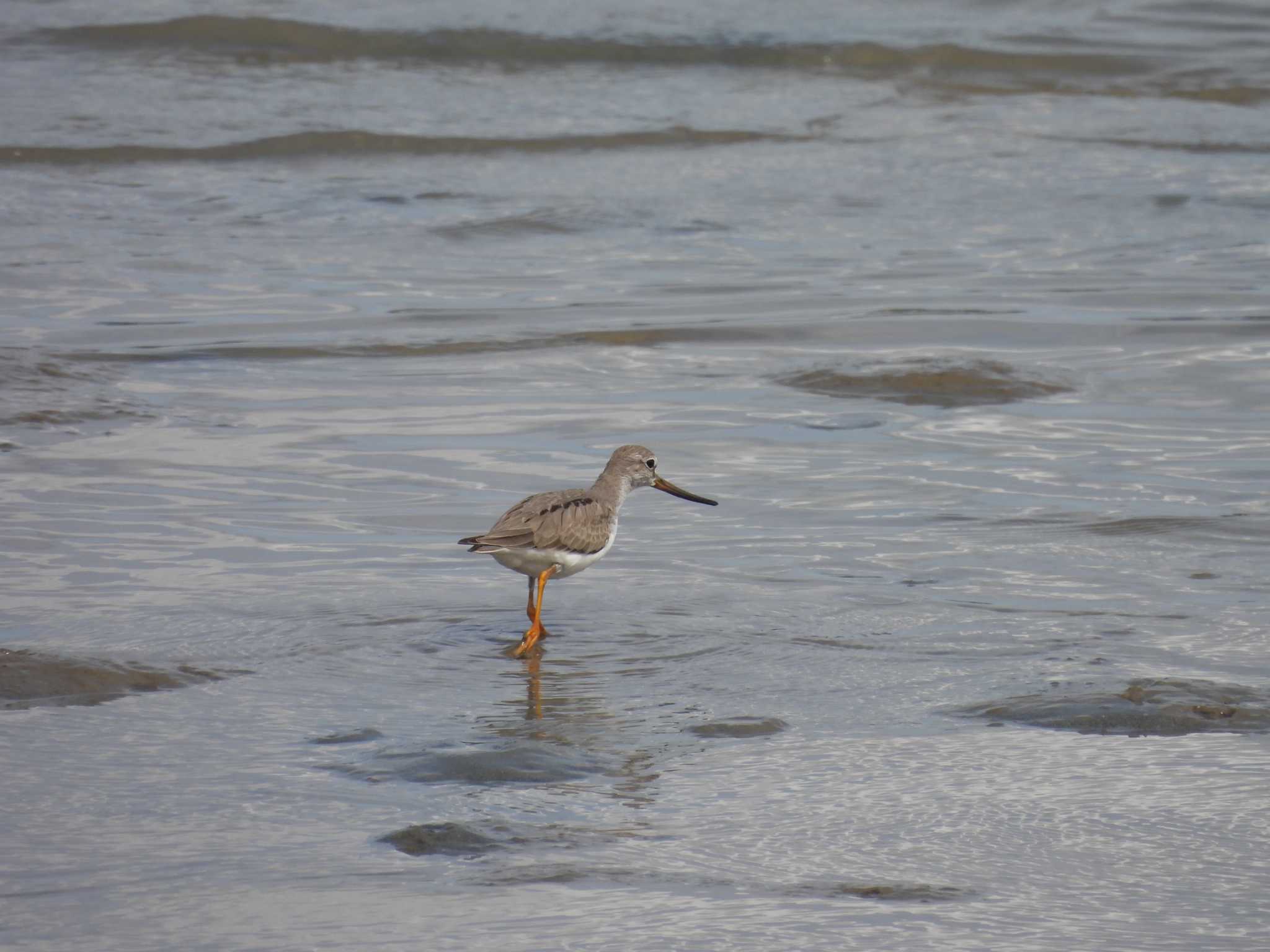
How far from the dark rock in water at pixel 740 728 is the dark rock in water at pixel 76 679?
1353 mm

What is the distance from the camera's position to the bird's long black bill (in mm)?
6711

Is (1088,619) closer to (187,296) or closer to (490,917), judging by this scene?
(490,917)

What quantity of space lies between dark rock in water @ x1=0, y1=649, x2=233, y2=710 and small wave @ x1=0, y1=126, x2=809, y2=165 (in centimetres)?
1123

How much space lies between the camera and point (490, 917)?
3562 mm

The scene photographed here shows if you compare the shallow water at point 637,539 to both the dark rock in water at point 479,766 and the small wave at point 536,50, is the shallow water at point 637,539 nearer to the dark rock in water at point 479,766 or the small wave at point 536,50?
the dark rock in water at point 479,766

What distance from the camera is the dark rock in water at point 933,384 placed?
8.80 metres

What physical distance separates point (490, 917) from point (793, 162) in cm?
1290

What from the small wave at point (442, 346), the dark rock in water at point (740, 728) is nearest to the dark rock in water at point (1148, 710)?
the dark rock in water at point (740, 728)

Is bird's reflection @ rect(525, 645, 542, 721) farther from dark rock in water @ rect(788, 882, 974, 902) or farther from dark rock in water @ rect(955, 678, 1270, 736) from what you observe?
dark rock in water @ rect(788, 882, 974, 902)

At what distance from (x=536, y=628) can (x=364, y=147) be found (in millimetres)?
11619

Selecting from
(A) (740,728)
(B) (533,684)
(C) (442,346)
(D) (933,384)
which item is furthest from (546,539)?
(C) (442,346)

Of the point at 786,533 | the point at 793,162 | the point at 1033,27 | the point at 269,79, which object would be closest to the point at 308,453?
the point at 786,533

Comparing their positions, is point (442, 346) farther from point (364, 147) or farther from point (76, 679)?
point (364, 147)

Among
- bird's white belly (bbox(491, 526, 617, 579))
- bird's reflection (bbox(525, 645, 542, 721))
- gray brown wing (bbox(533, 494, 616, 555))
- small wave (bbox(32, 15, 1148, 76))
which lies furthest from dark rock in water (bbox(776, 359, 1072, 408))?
small wave (bbox(32, 15, 1148, 76))
